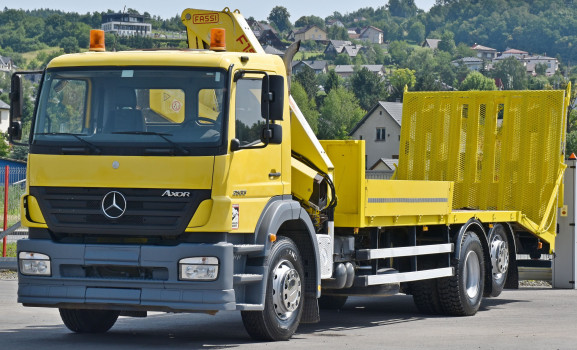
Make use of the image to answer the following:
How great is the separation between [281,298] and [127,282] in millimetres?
1594

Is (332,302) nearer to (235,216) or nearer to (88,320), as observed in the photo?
(88,320)

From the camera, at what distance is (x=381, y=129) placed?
4766 inches

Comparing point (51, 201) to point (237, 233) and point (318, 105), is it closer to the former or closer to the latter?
point (237, 233)

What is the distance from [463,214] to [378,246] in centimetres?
190

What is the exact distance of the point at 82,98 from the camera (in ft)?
35.9

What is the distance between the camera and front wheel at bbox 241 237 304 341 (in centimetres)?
1109

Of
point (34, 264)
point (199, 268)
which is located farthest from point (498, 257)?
point (34, 264)

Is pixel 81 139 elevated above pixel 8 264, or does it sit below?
above

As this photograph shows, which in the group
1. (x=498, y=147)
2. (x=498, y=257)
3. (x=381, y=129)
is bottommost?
(x=498, y=257)

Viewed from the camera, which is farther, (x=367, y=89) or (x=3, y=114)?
(x=367, y=89)

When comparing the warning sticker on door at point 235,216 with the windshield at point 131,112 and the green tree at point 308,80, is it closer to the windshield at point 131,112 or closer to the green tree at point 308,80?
the windshield at point 131,112

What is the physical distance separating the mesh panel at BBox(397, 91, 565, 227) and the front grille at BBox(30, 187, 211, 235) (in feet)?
23.3

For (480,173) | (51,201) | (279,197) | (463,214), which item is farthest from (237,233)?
(480,173)

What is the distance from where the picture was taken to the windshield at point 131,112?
1055 cm
